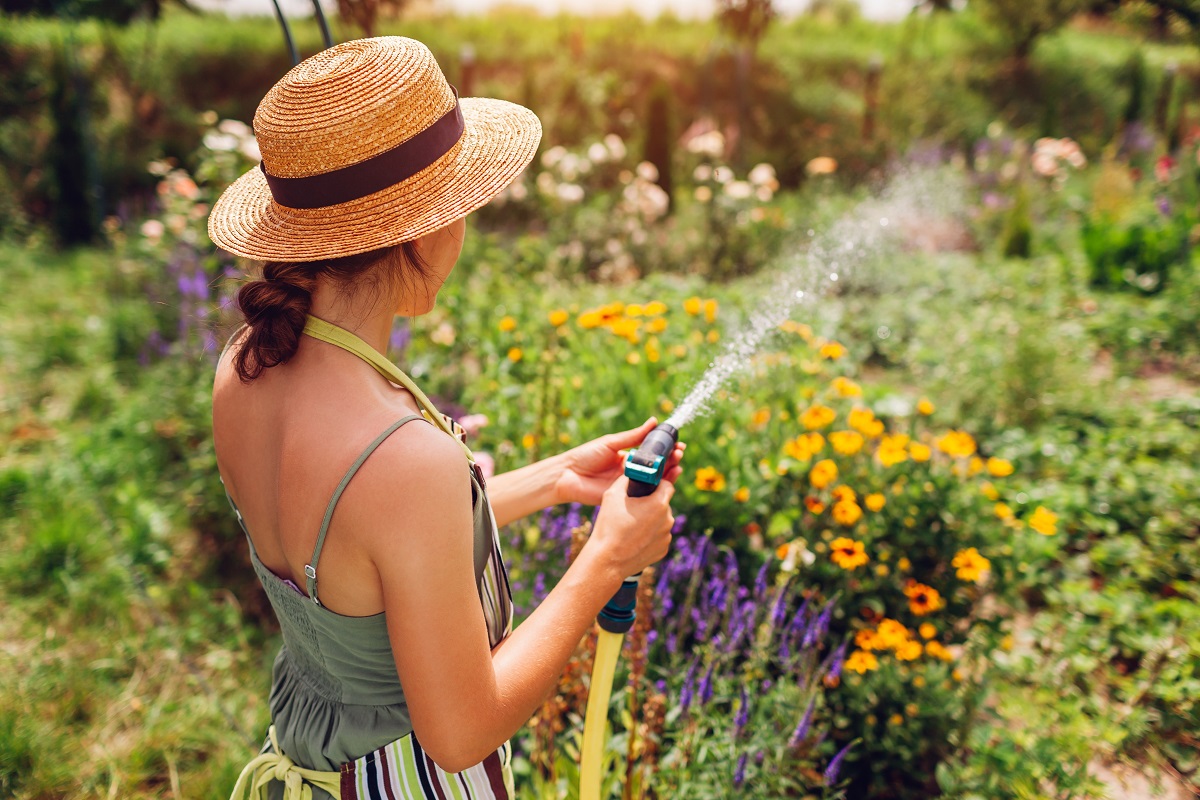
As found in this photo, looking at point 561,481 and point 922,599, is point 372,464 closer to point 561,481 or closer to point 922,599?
point 561,481

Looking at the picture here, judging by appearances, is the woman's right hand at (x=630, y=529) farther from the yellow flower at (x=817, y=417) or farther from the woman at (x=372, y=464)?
the yellow flower at (x=817, y=417)

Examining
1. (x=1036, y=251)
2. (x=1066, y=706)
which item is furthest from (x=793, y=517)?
(x=1036, y=251)

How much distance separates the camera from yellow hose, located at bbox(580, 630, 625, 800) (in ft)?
4.32

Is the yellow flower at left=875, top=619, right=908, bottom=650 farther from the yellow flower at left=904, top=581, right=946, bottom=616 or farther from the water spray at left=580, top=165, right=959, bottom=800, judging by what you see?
the water spray at left=580, top=165, right=959, bottom=800

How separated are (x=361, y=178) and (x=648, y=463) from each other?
59cm

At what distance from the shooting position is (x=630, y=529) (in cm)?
117

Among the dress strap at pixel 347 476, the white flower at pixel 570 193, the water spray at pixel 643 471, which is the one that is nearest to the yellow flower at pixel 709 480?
the water spray at pixel 643 471

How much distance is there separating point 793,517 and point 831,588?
0.25 metres

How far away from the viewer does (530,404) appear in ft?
9.70

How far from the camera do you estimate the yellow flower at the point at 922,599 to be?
85.8 inches

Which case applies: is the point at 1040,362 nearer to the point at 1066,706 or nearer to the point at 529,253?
the point at 1066,706

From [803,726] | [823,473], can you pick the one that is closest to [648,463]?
[803,726]

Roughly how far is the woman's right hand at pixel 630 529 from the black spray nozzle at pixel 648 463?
0.06 feet

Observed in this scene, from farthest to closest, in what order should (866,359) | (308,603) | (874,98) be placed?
1. (874,98)
2. (866,359)
3. (308,603)
